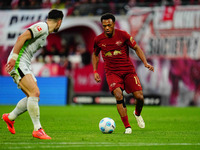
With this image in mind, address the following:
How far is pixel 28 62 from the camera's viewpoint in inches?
320

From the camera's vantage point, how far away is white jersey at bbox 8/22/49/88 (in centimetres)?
788

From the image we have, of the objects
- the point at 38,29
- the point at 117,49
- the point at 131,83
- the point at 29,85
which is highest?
the point at 38,29

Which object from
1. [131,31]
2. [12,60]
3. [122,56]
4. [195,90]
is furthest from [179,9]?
[12,60]

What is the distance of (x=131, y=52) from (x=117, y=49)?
48.3 ft

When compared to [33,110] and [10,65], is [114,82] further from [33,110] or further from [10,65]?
[10,65]

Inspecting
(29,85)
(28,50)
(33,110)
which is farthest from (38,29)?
(33,110)

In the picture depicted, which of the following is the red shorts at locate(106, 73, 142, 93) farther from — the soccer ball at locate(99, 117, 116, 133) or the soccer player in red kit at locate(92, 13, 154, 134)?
the soccer ball at locate(99, 117, 116, 133)

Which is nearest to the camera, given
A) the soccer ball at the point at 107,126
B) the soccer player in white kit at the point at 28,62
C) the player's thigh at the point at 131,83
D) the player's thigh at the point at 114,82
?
the soccer player in white kit at the point at 28,62

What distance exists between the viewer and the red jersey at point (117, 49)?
959 centimetres

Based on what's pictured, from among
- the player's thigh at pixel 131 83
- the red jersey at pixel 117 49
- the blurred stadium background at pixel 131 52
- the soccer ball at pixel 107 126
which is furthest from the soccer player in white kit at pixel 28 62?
the blurred stadium background at pixel 131 52

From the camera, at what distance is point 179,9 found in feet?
78.1

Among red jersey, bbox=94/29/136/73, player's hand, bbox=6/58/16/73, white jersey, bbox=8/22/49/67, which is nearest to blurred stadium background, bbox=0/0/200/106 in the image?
red jersey, bbox=94/29/136/73

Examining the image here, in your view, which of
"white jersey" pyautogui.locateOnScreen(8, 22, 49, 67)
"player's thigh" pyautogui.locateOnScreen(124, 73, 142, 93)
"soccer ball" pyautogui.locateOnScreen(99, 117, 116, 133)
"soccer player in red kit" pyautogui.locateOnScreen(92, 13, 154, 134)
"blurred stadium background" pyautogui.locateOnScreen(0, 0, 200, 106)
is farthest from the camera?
"blurred stadium background" pyautogui.locateOnScreen(0, 0, 200, 106)

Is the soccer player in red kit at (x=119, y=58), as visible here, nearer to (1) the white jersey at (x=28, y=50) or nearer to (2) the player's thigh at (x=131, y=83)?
(2) the player's thigh at (x=131, y=83)
